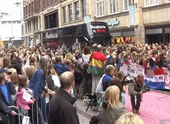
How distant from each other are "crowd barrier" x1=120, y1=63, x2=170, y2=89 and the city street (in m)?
0.93

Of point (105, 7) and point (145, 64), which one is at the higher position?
point (105, 7)

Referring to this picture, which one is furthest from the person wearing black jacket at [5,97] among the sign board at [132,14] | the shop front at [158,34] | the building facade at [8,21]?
the building facade at [8,21]

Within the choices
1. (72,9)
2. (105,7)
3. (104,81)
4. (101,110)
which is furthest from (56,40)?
(101,110)

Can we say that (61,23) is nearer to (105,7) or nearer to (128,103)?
(105,7)

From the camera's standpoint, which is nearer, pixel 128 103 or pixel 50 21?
pixel 128 103

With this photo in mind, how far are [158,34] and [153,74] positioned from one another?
1526 cm

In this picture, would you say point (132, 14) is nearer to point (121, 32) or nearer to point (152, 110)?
point (121, 32)

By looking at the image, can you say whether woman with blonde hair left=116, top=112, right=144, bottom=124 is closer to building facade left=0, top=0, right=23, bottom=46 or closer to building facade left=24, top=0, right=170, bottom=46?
building facade left=24, top=0, right=170, bottom=46

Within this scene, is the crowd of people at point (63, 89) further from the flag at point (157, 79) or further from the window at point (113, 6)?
the window at point (113, 6)

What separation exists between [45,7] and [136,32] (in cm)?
3514

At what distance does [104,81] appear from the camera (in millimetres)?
6938

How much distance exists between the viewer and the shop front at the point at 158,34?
25.9 meters

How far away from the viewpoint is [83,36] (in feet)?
77.0

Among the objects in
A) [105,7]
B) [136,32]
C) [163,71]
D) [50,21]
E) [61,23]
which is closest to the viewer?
[163,71]
